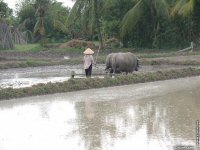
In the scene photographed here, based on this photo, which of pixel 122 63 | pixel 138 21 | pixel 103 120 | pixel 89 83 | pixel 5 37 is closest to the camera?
pixel 103 120

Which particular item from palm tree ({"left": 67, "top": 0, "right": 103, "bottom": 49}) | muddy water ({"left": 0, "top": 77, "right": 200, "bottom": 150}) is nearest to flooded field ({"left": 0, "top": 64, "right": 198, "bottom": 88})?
muddy water ({"left": 0, "top": 77, "right": 200, "bottom": 150})

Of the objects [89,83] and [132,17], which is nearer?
[89,83]

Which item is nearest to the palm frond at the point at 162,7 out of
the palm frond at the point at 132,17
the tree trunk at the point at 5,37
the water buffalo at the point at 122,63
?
the palm frond at the point at 132,17

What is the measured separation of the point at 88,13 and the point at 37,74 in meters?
11.6

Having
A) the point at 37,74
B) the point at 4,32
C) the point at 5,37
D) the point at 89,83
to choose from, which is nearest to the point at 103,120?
the point at 89,83

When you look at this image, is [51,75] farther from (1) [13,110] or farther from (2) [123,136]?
(2) [123,136]

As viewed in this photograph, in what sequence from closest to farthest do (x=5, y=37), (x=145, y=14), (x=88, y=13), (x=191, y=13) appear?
1. (x=191, y=13)
2. (x=5, y=37)
3. (x=145, y=14)
4. (x=88, y=13)

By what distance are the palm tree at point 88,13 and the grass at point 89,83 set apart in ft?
40.0

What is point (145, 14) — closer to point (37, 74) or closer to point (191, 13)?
point (191, 13)

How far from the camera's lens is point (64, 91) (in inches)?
418

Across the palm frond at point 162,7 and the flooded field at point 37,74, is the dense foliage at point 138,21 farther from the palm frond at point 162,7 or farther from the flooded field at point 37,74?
the flooded field at point 37,74

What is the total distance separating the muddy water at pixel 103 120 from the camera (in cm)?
602

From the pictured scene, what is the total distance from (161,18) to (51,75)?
40.2 feet

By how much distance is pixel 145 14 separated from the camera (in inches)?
1009
